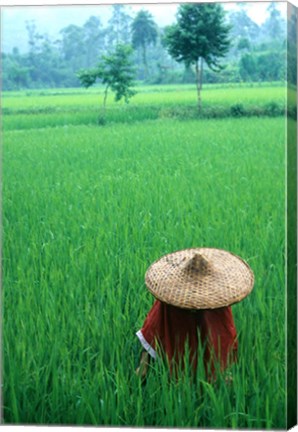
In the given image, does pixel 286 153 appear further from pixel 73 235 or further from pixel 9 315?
pixel 9 315

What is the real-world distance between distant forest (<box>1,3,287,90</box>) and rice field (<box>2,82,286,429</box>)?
11cm

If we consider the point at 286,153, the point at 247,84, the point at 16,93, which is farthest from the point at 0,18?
the point at 286,153

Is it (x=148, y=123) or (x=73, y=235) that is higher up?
(x=148, y=123)

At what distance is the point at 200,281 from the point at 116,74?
1044 millimetres

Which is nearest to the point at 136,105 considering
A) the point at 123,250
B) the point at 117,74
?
the point at 117,74

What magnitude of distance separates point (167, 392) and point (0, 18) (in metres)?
1.78

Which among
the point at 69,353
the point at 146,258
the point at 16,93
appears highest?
the point at 16,93

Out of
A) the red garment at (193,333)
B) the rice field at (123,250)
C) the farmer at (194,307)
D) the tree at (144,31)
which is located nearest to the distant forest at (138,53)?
the tree at (144,31)

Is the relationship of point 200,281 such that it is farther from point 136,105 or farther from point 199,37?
point 199,37

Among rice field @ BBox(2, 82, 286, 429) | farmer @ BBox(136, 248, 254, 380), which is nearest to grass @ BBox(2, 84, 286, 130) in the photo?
rice field @ BBox(2, 82, 286, 429)

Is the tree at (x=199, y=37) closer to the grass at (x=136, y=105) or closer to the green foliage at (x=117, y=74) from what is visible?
the grass at (x=136, y=105)

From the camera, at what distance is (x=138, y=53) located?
3.63m

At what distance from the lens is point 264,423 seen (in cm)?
336

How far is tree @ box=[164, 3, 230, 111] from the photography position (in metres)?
3.54
